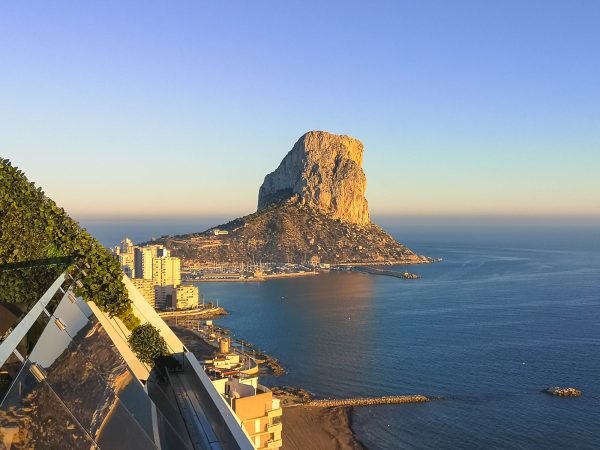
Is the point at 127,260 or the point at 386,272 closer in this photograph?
the point at 127,260

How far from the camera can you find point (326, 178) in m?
137

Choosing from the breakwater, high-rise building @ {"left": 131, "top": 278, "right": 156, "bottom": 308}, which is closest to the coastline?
the breakwater

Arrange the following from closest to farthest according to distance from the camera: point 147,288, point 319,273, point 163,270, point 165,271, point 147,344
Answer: point 147,344 < point 147,288 < point 163,270 < point 165,271 < point 319,273

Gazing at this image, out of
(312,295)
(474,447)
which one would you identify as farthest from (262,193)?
(474,447)

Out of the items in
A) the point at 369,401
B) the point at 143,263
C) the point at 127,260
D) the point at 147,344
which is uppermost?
the point at 147,344

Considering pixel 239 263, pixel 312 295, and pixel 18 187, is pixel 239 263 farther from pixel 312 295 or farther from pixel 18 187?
pixel 18 187

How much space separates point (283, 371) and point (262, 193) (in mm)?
113924

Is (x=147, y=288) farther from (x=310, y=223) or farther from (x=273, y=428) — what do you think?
(x=310, y=223)

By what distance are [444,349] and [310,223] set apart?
82.0 meters

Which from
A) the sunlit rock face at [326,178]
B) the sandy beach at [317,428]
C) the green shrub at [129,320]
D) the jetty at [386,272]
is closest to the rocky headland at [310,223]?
the sunlit rock face at [326,178]

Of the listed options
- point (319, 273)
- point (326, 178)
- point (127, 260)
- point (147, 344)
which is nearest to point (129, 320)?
point (147, 344)

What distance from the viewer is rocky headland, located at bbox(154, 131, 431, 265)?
378 feet

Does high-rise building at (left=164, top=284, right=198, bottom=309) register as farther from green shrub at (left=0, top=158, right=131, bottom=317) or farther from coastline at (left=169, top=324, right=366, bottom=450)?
green shrub at (left=0, top=158, right=131, bottom=317)

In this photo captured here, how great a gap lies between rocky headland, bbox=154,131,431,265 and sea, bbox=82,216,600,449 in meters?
24.5
